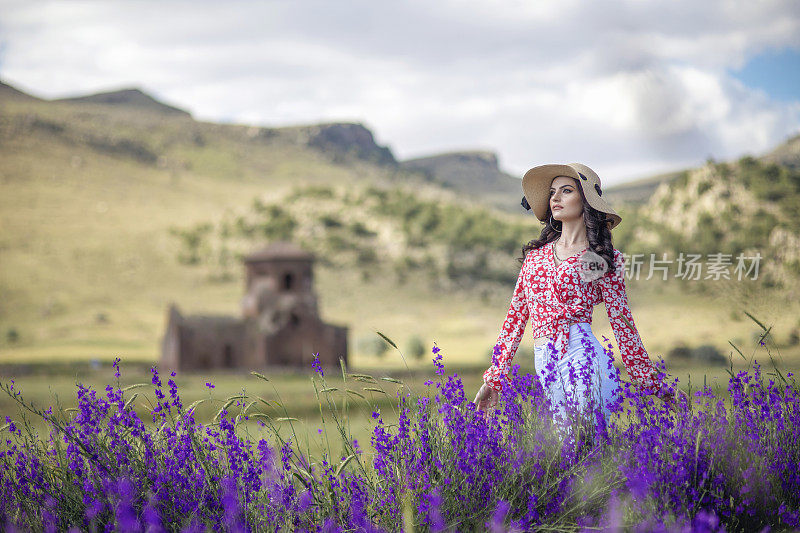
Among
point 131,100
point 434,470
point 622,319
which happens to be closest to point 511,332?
point 622,319

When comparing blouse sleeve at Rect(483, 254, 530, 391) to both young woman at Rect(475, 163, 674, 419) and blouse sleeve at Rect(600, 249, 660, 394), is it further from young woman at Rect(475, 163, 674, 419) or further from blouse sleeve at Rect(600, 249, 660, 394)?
blouse sleeve at Rect(600, 249, 660, 394)

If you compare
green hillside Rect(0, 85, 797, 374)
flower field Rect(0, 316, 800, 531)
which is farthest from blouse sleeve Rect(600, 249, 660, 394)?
green hillside Rect(0, 85, 797, 374)

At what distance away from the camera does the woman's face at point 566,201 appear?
4969 millimetres

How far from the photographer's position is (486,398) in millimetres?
4910

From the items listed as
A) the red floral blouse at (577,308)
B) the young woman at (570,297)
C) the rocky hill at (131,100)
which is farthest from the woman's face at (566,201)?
the rocky hill at (131,100)

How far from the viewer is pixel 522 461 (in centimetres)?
386

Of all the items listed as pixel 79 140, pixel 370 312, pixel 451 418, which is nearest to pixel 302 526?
pixel 451 418

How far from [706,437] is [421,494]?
1586 mm

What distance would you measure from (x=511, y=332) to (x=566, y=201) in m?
0.94

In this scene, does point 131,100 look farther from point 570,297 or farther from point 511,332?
point 570,297

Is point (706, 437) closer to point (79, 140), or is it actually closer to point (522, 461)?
point (522, 461)

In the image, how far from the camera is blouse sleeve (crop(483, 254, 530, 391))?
16.1 feet

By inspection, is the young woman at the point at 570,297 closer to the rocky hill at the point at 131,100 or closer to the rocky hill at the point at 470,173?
the rocky hill at the point at 470,173

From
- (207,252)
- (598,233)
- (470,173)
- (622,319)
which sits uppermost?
(470,173)
